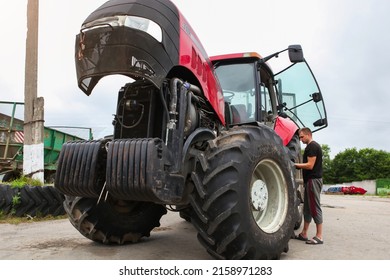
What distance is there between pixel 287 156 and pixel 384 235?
2778 millimetres

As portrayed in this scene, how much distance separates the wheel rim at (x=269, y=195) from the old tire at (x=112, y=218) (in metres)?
1.50

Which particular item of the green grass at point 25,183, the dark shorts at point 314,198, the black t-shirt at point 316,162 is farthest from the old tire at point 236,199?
the green grass at point 25,183

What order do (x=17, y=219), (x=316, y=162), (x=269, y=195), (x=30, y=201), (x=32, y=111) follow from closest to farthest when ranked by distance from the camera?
(x=269, y=195) → (x=316, y=162) → (x=17, y=219) → (x=30, y=201) → (x=32, y=111)

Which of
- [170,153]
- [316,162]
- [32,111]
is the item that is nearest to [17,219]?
[32,111]

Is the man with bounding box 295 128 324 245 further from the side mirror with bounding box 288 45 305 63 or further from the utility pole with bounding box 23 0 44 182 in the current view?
the utility pole with bounding box 23 0 44 182

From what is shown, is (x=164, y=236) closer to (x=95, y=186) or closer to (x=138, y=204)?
(x=138, y=204)

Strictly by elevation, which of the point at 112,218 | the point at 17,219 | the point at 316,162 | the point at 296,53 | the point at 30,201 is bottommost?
the point at 17,219

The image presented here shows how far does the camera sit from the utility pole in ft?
28.0

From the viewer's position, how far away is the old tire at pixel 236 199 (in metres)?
3.46

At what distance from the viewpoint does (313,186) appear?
17.3 ft

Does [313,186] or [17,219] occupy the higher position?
[313,186]

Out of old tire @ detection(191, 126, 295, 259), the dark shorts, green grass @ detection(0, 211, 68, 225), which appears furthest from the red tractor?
green grass @ detection(0, 211, 68, 225)

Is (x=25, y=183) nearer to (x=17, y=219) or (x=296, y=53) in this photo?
(x=17, y=219)

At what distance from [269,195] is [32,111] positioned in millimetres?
6404
